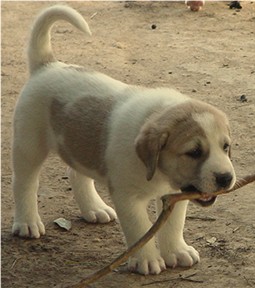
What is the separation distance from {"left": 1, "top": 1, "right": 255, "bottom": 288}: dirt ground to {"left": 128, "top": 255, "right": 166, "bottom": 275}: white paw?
0.05 m

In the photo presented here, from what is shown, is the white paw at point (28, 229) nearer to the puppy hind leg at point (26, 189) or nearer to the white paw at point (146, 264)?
the puppy hind leg at point (26, 189)

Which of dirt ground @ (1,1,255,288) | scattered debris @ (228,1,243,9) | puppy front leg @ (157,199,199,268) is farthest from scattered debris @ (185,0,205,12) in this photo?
puppy front leg @ (157,199,199,268)

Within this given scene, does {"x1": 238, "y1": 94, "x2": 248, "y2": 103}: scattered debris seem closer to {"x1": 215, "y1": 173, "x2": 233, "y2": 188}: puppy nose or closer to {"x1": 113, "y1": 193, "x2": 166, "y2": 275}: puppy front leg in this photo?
{"x1": 113, "y1": 193, "x2": 166, "y2": 275}: puppy front leg

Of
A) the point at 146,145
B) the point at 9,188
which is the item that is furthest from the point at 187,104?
the point at 9,188

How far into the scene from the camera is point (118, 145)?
16.5 feet

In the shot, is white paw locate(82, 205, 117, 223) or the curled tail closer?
the curled tail

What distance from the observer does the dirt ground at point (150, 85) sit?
17.5ft

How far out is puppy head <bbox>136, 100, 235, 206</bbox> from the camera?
15.3 ft

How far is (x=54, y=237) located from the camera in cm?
585

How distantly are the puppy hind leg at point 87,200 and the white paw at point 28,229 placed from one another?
36 cm

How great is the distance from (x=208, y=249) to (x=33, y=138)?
4.45 feet

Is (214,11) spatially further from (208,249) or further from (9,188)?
(208,249)

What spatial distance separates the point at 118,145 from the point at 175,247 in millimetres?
814

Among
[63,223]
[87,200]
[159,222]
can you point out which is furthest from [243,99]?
[159,222]
